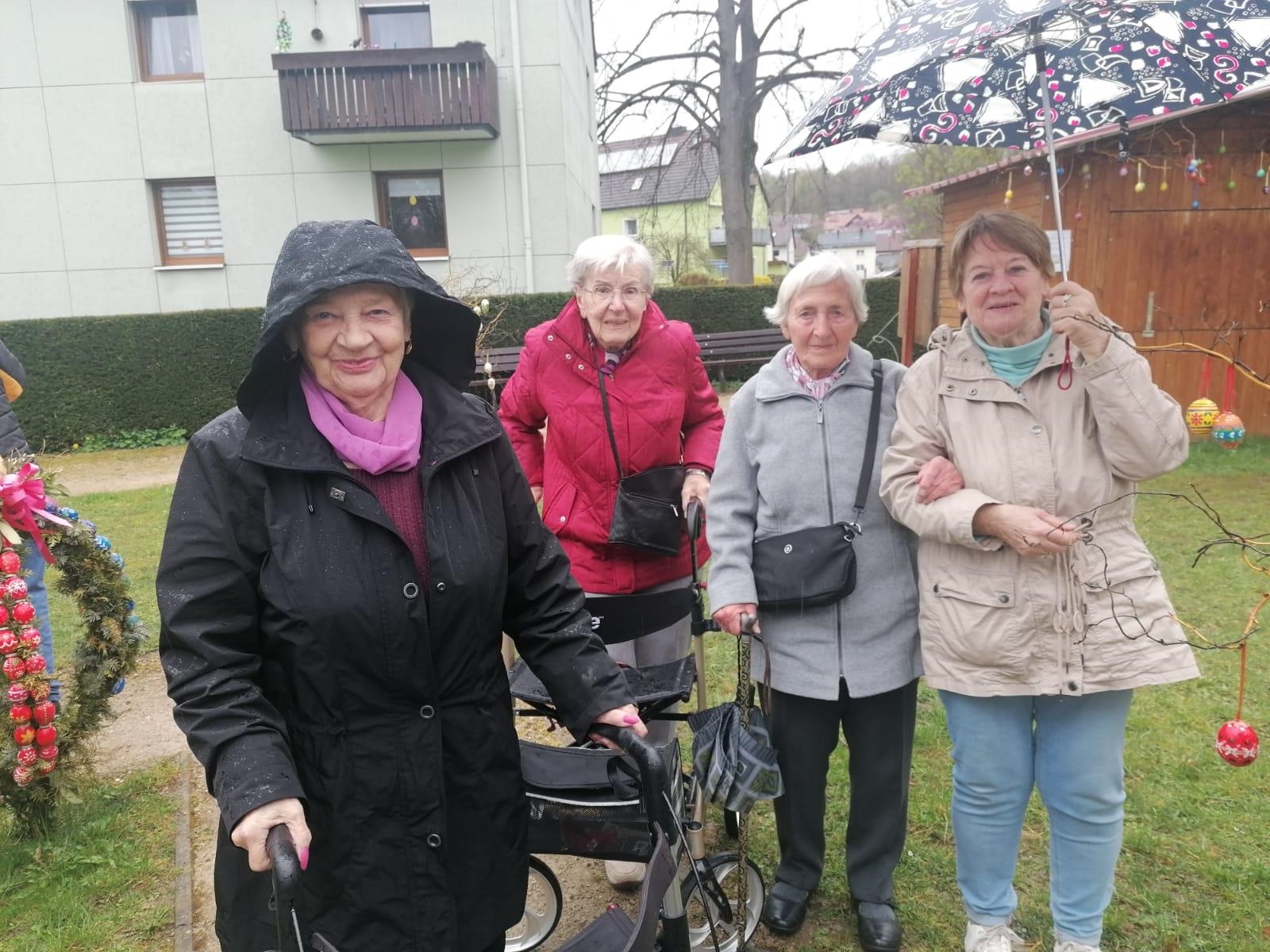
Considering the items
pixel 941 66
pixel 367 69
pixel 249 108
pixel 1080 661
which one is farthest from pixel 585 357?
pixel 249 108

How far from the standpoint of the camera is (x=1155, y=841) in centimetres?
303

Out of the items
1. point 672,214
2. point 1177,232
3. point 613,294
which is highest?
point 672,214

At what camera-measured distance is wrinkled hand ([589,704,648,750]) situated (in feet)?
6.02

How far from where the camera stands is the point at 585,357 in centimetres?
288

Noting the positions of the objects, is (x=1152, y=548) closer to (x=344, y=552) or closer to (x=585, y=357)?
(x=585, y=357)

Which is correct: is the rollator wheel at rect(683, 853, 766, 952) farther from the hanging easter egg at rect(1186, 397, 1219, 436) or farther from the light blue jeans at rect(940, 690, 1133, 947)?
the hanging easter egg at rect(1186, 397, 1219, 436)

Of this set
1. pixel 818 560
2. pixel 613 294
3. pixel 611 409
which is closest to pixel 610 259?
pixel 613 294

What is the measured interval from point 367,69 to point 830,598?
12235 mm

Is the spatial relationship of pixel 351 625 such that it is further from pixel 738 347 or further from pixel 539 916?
pixel 738 347

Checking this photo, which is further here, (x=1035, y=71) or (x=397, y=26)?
(x=397, y=26)

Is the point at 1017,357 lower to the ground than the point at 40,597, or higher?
higher

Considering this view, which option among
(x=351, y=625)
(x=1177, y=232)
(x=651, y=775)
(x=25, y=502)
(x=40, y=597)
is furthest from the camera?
(x=1177, y=232)

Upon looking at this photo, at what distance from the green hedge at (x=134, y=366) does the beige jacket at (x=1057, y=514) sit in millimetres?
9970

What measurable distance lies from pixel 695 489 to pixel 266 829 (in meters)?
1.74
